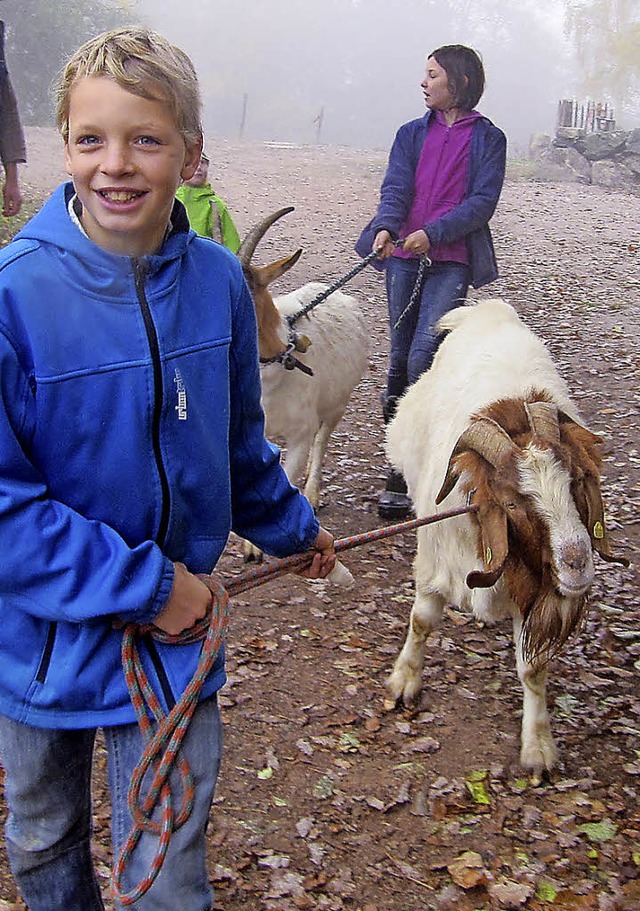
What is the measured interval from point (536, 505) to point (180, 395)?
1.74m

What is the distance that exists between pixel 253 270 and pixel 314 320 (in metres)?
1.19

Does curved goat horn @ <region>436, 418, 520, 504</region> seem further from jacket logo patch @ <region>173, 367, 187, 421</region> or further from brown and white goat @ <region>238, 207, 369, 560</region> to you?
brown and white goat @ <region>238, 207, 369, 560</region>

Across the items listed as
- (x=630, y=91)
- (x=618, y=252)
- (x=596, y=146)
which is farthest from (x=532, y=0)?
(x=618, y=252)

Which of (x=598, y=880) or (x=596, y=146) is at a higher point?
(x=596, y=146)

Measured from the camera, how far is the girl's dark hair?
5543 mm

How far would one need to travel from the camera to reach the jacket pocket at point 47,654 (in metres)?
1.95

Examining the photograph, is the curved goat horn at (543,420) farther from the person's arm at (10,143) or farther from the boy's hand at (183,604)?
the person's arm at (10,143)

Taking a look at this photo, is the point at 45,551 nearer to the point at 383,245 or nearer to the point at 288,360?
the point at 288,360

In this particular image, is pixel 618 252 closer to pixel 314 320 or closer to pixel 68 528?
pixel 314 320

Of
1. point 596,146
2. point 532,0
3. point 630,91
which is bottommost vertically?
point 596,146

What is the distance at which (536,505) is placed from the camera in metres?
3.36


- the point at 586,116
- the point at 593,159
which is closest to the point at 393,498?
the point at 593,159

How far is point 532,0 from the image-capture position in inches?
2304

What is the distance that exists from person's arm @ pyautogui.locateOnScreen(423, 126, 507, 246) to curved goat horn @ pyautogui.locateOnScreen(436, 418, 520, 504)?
2.28 metres
